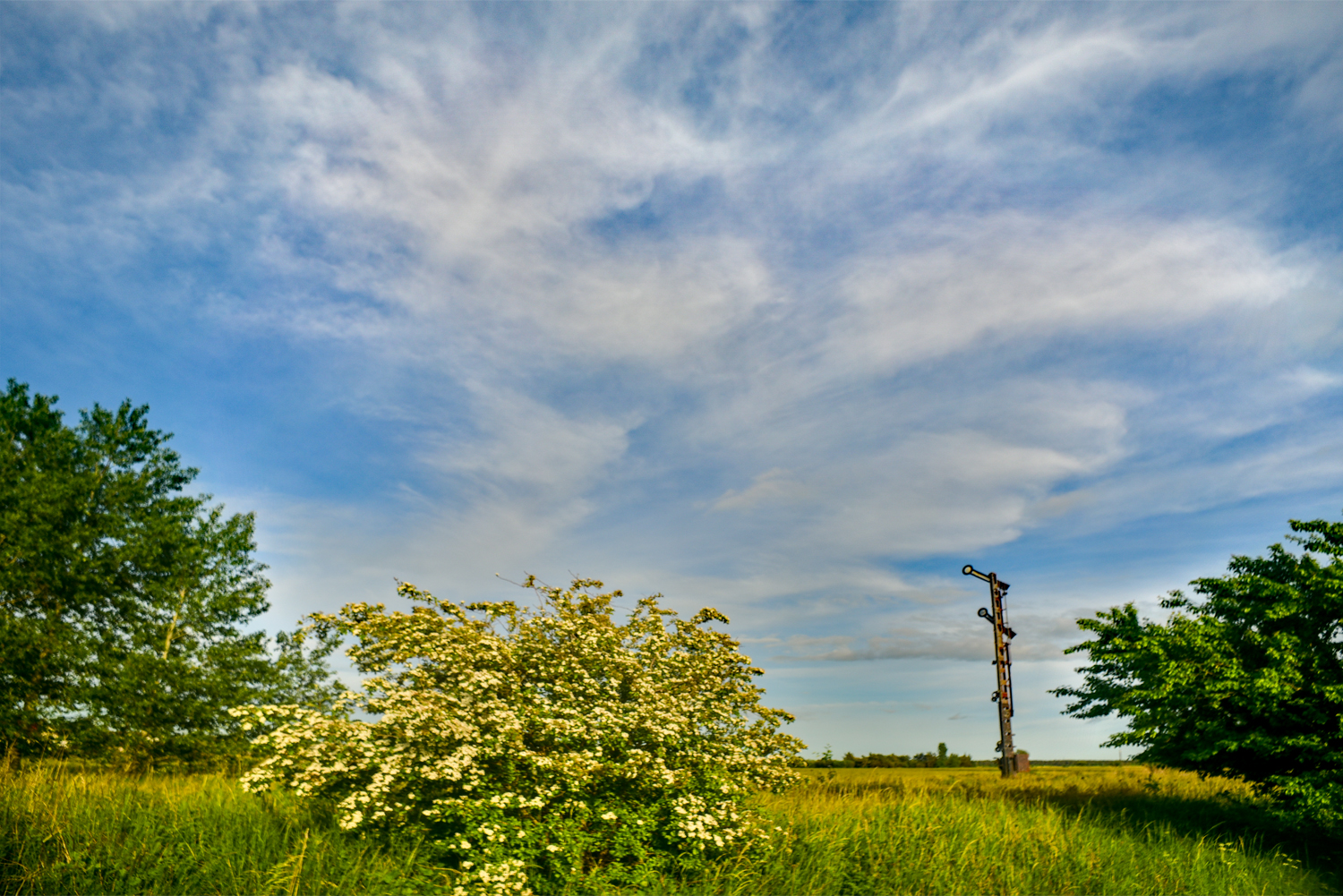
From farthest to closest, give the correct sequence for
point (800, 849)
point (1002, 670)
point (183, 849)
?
point (1002, 670) → point (800, 849) → point (183, 849)

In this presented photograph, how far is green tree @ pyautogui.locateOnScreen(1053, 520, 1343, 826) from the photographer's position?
13000 mm

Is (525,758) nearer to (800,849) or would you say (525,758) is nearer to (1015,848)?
(800,849)

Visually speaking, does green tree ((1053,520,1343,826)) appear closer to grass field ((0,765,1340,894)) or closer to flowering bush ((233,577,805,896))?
grass field ((0,765,1340,894))

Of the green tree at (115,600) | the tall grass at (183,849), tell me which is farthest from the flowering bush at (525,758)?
the green tree at (115,600)

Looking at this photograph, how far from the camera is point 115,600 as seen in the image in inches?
871

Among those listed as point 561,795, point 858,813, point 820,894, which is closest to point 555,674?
point 561,795

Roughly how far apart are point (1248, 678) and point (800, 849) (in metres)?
9.00

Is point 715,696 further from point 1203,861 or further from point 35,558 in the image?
point 35,558

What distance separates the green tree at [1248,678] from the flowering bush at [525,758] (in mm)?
7940

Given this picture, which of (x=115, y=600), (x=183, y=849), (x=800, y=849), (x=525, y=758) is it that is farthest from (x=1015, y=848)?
(x=115, y=600)

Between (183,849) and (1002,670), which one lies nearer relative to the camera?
(183,849)

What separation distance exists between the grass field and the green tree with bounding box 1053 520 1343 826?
58.6 inches

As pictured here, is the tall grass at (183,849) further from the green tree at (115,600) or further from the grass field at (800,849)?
the green tree at (115,600)

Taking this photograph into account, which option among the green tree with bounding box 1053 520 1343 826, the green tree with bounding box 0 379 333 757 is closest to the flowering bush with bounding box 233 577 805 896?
the green tree with bounding box 1053 520 1343 826
